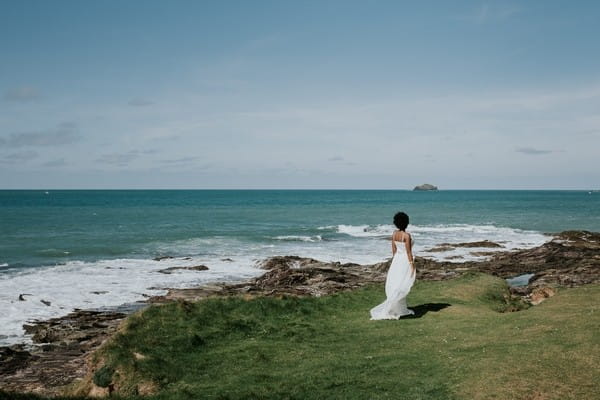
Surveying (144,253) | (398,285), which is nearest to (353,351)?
(398,285)

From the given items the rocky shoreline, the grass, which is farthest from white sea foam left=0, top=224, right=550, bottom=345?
the grass

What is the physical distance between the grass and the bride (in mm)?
716

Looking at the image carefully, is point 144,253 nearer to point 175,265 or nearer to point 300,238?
point 175,265

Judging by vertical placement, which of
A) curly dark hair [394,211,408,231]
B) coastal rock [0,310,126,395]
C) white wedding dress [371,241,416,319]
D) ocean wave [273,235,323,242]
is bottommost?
ocean wave [273,235,323,242]

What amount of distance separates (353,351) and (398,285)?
12.8ft

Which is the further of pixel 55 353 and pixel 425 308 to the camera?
pixel 55 353

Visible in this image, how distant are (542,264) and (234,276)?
25290 millimetres

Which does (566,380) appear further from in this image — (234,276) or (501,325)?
(234,276)

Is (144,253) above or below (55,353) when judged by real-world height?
below

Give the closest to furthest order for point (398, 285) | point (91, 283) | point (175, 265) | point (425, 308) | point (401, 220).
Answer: point (401, 220), point (398, 285), point (425, 308), point (91, 283), point (175, 265)

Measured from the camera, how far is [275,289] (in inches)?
1252

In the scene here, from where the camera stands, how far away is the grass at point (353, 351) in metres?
11.0

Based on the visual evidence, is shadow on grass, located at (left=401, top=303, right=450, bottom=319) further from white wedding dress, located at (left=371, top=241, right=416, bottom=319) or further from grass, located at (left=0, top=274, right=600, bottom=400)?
white wedding dress, located at (left=371, top=241, right=416, bottom=319)

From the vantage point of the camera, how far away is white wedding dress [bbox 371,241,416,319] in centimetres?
1738
